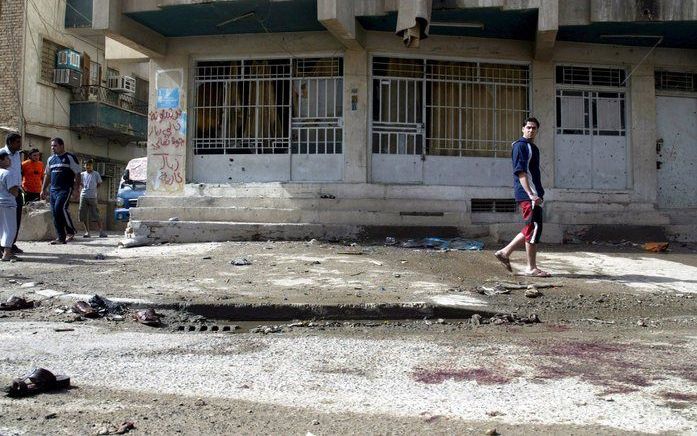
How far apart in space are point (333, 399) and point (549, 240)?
7.33 metres

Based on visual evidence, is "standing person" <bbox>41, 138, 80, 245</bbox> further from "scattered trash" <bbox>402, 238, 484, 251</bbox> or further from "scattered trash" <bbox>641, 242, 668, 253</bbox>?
"scattered trash" <bbox>641, 242, 668, 253</bbox>

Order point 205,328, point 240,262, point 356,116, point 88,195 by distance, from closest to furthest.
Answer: point 205,328 → point 240,262 → point 356,116 → point 88,195

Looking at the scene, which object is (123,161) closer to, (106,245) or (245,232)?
(106,245)

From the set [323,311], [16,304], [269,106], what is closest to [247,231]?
[269,106]

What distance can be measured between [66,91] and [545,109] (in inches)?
728

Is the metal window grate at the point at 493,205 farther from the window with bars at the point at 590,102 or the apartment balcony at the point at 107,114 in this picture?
the apartment balcony at the point at 107,114

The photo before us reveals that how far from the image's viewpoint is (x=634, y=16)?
9.86 meters

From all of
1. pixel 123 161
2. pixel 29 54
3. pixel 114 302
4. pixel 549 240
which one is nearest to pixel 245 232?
pixel 114 302

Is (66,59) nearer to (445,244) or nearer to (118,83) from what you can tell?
(118,83)

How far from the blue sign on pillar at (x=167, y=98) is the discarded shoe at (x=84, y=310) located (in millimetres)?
6730

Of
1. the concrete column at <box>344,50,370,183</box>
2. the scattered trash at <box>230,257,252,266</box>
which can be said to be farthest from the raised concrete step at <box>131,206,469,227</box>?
the scattered trash at <box>230,257,252,266</box>

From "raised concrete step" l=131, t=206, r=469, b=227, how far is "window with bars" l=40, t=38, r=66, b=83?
14.4m

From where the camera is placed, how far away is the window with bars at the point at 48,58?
2127cm

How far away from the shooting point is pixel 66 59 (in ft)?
71.6
